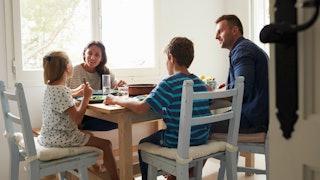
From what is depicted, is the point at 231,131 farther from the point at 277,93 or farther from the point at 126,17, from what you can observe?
the point at 126,17

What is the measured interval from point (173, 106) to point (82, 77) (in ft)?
4.12

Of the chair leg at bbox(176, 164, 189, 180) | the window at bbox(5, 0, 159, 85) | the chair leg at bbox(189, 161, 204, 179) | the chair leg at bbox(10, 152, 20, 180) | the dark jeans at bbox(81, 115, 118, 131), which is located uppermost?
the window at bbox(5, 0, 159, 85)

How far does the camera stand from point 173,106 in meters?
1.81

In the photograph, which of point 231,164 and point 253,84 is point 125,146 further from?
point 253,84

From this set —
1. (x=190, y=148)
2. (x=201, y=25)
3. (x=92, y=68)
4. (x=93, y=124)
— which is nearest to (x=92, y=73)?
(x=92, y=68)

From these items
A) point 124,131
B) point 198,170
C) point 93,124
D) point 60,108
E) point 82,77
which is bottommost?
point 198,170

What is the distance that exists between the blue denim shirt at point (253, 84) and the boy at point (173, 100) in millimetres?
389

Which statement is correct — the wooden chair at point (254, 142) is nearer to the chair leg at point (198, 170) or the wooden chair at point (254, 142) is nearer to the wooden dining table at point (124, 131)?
the chair leg at point (198, 170)

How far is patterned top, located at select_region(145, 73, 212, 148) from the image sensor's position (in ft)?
5.81

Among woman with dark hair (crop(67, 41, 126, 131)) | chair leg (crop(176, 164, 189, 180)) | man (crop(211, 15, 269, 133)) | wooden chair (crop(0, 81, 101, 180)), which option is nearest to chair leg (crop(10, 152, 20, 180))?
wooden chair (crop(0, 81, 101, 180))

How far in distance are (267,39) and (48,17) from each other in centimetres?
258

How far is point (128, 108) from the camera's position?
1784 millimetres

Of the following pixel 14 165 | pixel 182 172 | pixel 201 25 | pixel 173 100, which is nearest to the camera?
pixel 182 172

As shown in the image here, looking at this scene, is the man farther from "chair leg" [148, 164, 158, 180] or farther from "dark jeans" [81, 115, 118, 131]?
"dark jeans" [81, 115, 118, 131]
